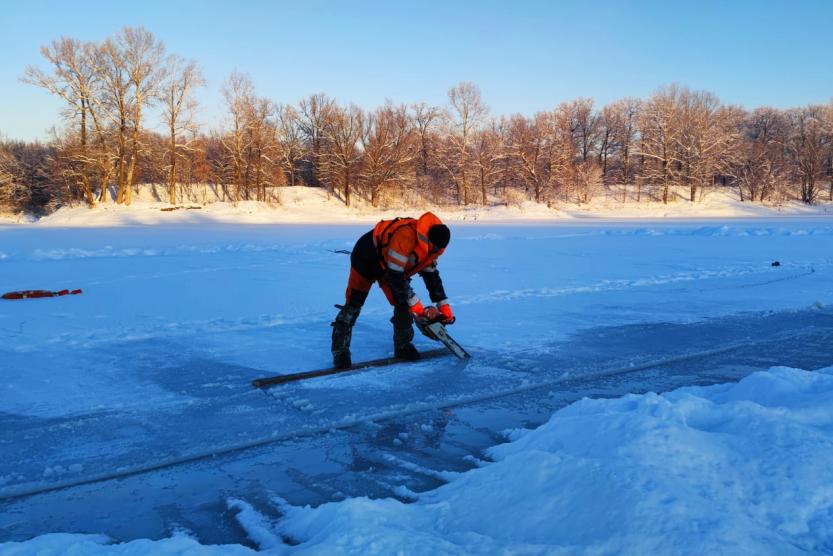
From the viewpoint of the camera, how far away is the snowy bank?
1340 inches

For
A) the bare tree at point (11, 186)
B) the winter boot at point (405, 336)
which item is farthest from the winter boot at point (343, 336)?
the bare tree at point (11, 186)

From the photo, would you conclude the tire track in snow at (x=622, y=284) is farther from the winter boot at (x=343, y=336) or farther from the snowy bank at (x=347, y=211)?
the snowy bank at (x=347, y=211)

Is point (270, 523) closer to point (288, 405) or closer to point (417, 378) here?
point (288, 405)

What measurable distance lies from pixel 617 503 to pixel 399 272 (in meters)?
3.30

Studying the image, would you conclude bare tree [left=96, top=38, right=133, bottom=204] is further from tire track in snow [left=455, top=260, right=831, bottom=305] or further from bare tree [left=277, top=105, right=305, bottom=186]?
tire track in snow [left=455, top=260, right=831, bottom=305]

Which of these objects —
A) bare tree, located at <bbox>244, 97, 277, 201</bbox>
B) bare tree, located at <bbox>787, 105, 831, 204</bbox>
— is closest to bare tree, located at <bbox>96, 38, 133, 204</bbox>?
bare tree, located at <bbox>244, 97, 277, 201</bbox>

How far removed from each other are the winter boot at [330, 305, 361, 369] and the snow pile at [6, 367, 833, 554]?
2.53 meters

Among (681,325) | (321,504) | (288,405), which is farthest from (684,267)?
(321,504)

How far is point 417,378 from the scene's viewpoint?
18.9 feet

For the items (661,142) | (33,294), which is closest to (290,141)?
(661,142)

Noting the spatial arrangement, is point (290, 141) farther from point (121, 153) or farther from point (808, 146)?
point (808, 146)

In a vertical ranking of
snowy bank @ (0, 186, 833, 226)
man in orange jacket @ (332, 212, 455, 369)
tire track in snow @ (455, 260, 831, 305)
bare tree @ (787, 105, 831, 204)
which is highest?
bare tree @ (787, 105, 831, 204)

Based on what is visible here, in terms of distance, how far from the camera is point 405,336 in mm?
6336

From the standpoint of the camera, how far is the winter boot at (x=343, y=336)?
605 centimetres
